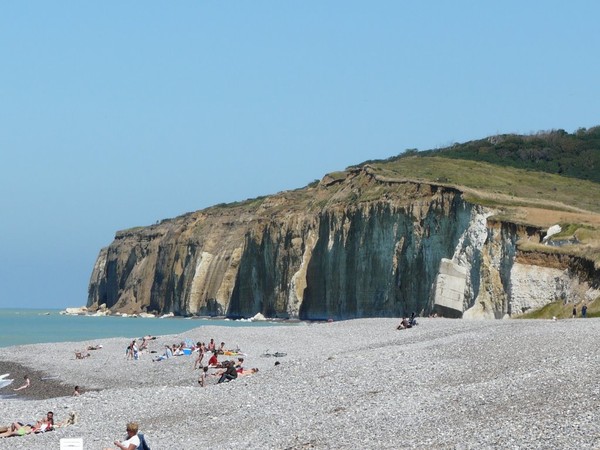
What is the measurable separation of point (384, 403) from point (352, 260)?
64.5 meters

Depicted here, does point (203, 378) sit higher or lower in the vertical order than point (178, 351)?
lower

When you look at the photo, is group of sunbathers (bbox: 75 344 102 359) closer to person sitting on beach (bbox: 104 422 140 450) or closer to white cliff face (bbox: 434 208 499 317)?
white cliff face (bbox: 434 208 499 317)

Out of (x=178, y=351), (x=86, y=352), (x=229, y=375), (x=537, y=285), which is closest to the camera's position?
(x=229, y=375)

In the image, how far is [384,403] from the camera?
2220 cm

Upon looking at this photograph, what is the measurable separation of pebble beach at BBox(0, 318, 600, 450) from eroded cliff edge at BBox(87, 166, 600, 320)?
2362 centimetres

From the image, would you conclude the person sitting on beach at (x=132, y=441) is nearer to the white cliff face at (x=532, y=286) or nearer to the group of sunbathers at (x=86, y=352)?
the group of sunbathers at (x=86, y=352)

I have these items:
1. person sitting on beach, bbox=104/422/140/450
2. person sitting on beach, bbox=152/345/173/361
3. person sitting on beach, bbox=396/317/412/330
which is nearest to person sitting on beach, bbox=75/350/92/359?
person sitting on beach, bbox=152/345/173/361

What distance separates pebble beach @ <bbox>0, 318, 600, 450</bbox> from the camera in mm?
18906

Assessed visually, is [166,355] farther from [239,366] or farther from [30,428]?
[30,428]

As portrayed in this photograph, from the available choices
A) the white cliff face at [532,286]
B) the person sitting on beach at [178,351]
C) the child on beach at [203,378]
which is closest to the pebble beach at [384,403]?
the child on beach at [203,378]

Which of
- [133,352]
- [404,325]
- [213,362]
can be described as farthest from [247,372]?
[404,325]

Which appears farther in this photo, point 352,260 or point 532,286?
point 352,260

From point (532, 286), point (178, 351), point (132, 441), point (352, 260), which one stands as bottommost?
point (132, 441)

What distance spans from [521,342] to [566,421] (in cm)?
1024
